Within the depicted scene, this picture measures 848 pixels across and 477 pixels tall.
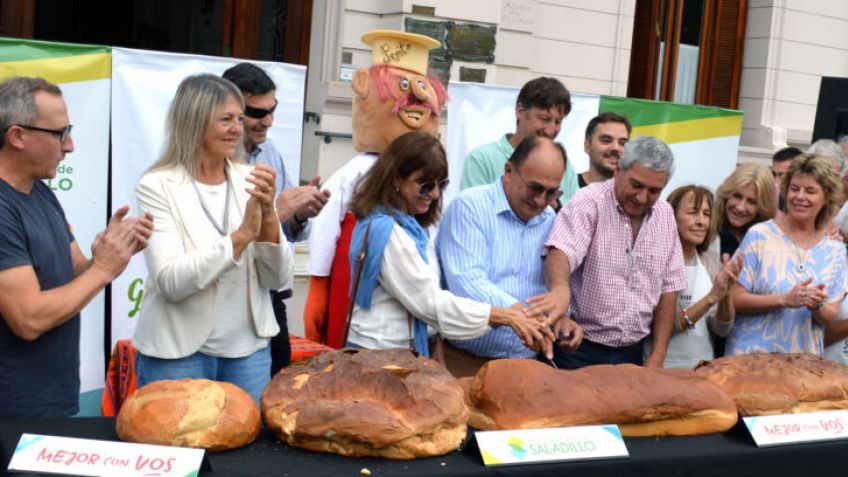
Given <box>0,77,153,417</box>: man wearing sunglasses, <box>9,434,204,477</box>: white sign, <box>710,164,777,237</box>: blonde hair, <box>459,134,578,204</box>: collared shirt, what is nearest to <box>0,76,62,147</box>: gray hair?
<box>0,77,153,417</box>: man wearing sunglasses

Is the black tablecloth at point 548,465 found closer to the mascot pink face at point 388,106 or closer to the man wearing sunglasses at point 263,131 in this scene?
the man wearing sunglasses at point 263,131

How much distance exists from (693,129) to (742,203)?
2051 mm

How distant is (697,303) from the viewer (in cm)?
371

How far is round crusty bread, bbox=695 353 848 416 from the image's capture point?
7.91 ft

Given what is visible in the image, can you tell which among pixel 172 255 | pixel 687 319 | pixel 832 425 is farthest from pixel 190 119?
pixel 687 319

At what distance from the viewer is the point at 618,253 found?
3.36m

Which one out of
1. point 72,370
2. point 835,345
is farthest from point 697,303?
point 72,370

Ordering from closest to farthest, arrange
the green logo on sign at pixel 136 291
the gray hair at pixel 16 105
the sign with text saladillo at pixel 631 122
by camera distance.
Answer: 1. the gray hair at pixel 16 105
2. the green logo on sign at pixel 136 291
3. the sign with text saladillo at pixel 631 122

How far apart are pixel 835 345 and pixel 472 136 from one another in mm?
2303

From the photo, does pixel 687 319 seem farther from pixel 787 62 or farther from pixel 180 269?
pixel 787 62

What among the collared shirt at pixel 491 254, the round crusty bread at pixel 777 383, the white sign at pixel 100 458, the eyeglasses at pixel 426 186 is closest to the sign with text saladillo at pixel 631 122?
the collared shirt at pixel 491 254

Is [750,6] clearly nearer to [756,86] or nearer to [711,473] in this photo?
[756,86]

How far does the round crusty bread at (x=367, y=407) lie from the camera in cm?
193

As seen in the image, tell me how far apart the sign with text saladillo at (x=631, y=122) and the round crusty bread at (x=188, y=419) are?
3.31 meters
